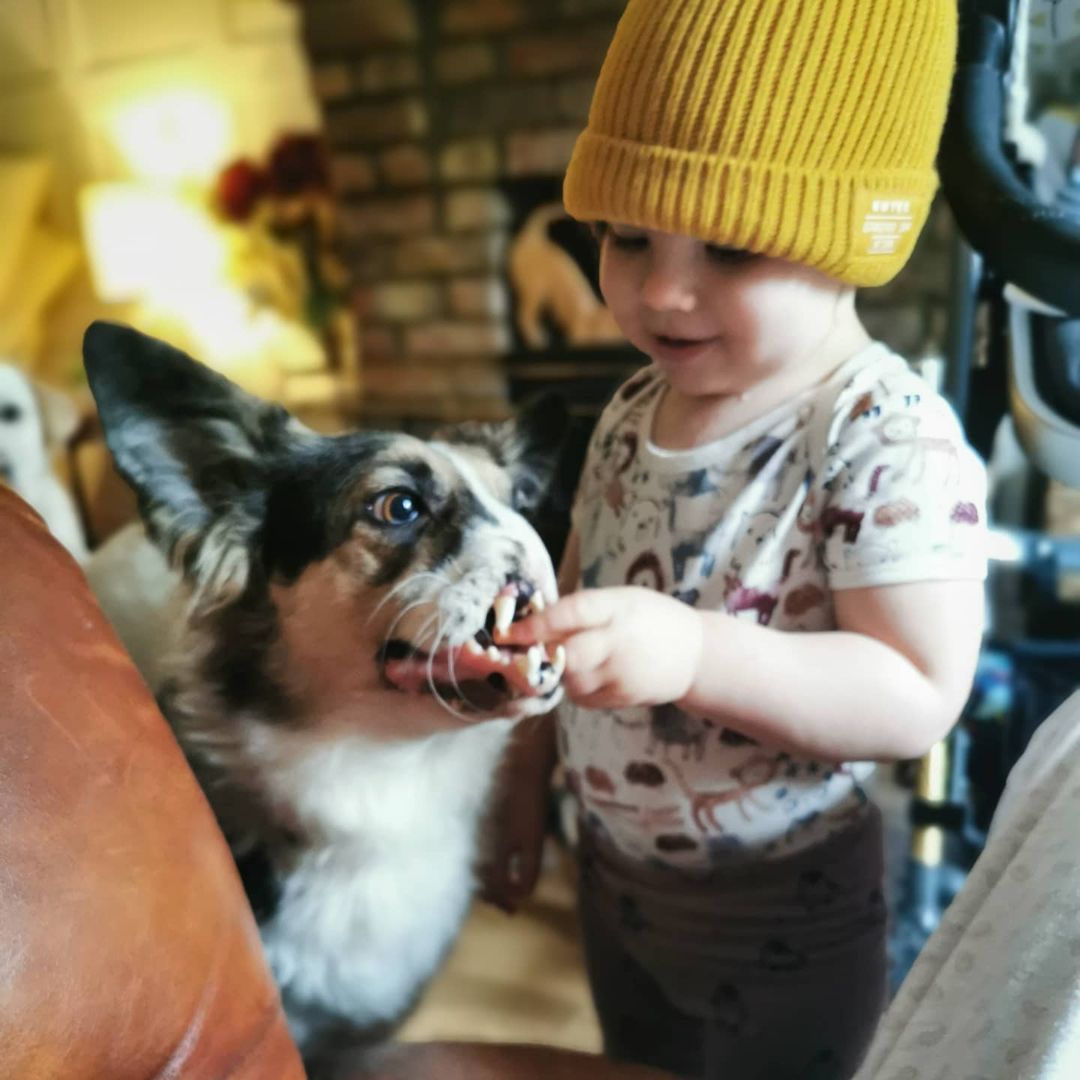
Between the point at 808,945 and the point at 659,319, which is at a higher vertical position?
the point at 659,319

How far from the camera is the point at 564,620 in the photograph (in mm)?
497

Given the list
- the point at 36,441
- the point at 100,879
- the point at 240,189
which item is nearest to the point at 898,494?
the point at 100,879

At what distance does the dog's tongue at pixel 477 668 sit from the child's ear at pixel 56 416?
0.58 meters

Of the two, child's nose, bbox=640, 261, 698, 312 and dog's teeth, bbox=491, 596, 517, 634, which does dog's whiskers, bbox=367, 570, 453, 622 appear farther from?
child's nose, bbox=640, 261, 698, 312

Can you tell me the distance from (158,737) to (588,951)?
458 mm

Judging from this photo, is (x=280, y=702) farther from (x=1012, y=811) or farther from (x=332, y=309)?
(x=332, y=309)

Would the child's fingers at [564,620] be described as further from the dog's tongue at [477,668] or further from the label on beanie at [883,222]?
the label on beanie at [883,222]

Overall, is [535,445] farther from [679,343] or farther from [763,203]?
[763,203]

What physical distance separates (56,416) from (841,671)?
85 cm

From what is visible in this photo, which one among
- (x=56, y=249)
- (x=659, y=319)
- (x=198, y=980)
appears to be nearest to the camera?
(x=198, y=980)

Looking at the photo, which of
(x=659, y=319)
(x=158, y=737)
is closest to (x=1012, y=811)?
(x=659, y=319)

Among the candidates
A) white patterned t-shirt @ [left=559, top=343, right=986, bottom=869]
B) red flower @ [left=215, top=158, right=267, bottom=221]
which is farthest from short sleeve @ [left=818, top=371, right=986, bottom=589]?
red flower @ [left=215, top=158, right=267, bottom=221]

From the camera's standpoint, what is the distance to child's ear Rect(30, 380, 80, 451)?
1.00 m

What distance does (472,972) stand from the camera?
0.87 meters
